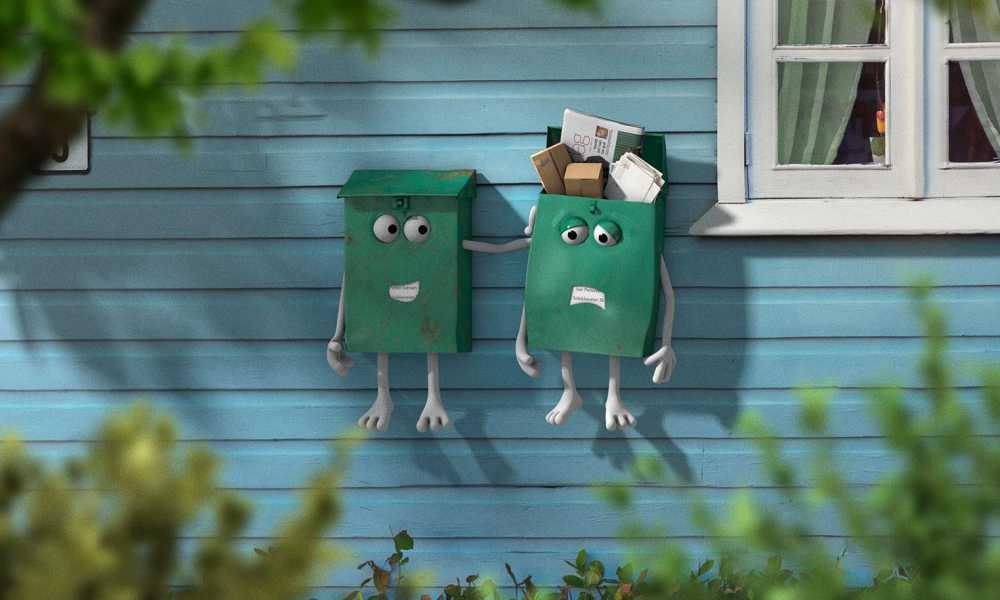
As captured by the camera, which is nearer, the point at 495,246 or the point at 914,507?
the point at 914,507

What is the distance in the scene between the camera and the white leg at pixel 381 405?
3.36 m

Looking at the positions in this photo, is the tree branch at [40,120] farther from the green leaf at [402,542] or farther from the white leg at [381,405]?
the green leaf at [402,542]

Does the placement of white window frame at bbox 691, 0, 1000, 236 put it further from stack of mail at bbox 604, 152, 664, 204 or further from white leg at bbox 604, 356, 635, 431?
white leg at bbox 604, 356, 635, 431

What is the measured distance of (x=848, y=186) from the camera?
335 cm

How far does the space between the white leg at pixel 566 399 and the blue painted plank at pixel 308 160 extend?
0.55 m

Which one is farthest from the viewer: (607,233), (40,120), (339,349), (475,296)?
(475,296)

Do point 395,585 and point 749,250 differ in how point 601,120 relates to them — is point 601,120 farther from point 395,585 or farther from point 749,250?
point 395,585

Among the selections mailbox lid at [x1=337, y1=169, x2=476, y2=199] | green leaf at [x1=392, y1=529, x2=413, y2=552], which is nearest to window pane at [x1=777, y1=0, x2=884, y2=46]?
mailbox lid at [x1=337, y1=169, x2=476, y2=199]

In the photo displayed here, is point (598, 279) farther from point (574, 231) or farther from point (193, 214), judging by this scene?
point (193, 214)

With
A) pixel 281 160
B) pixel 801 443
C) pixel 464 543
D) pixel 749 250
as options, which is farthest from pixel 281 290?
pixel 801 443

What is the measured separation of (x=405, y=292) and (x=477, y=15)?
851mm

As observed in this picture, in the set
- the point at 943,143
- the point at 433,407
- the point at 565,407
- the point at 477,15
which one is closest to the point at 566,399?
the point at 565,407

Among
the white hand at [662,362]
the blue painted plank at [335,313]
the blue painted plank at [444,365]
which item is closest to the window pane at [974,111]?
→ the blue painted plank at [335,313]

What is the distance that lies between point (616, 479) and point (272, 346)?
1105mm
